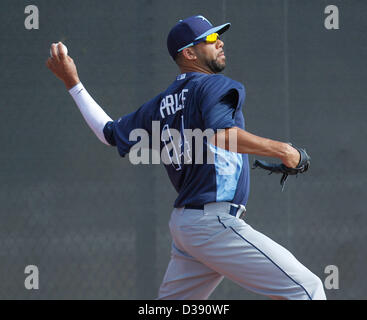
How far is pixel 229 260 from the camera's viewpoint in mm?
2727

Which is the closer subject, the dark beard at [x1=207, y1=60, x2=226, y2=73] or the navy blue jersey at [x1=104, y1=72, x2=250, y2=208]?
the navy blue jersey at [x1=104, y1=72, x2=250, y2=208]

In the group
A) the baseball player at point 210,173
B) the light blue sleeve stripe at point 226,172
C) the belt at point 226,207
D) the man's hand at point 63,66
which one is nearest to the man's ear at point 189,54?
the baseball player at point 210,173

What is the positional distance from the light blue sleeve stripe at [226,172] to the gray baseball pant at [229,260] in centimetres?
5

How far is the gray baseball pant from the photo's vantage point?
8.65 feet

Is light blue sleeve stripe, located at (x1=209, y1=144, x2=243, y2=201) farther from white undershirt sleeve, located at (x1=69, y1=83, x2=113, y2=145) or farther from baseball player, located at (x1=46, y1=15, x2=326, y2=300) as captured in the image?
white undershirt sleeve, located at (x1=69, y1=83, x2=113, y2=145)

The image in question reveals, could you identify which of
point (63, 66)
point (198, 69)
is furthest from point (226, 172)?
point (63, 66)

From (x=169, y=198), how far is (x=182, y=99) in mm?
1503

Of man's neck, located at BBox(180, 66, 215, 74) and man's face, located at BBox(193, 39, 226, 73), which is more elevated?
man's face, located at BBox(193, 39, 226, 73)

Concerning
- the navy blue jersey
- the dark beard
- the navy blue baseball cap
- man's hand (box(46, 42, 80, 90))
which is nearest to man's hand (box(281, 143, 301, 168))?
the navy blue jersey

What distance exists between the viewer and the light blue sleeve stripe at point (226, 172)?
2820 mm

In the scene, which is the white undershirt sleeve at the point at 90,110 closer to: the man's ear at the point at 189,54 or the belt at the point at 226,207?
the man's ear at the point at 189,54

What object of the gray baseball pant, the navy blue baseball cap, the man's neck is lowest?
the gray baseball pant
